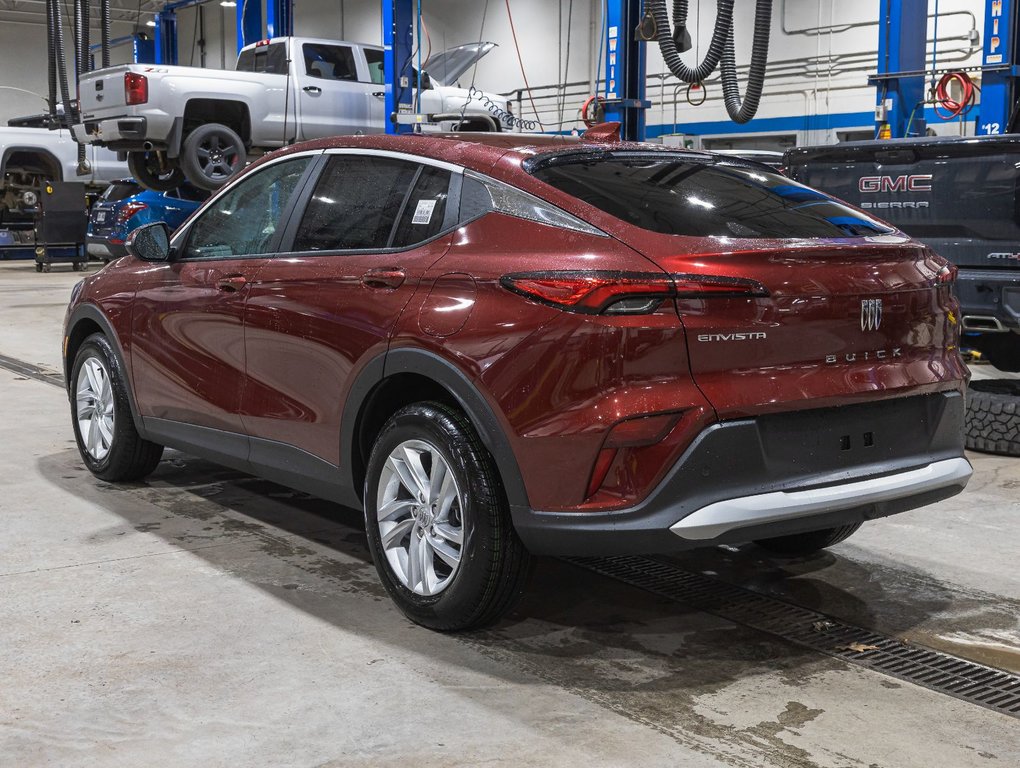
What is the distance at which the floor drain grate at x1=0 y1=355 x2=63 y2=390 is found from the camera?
29.7ft

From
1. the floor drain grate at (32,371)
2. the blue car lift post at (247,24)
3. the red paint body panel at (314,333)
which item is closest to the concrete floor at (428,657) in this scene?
the red paint body panel at (314,333)

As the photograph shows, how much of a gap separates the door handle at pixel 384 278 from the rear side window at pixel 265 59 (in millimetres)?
12769

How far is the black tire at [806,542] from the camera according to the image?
4.39 meters

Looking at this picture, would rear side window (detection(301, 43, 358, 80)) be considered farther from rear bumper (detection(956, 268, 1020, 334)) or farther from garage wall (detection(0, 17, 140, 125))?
garage wall (detection(0, 17, 140, 125))

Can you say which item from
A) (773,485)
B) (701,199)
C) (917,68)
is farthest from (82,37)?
(773,485)

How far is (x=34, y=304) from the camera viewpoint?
15117 millimetres

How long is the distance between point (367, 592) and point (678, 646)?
109 centimetres

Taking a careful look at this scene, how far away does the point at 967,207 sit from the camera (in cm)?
637

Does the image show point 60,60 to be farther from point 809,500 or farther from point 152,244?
point 809,500

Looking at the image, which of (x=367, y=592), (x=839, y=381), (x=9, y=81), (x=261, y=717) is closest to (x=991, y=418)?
(x=839, y=381)

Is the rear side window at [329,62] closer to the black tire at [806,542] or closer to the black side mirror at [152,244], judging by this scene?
the black side mirror at [152,244]

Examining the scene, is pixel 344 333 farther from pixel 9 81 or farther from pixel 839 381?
pixel 9 81

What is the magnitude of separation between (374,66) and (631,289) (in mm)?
14348

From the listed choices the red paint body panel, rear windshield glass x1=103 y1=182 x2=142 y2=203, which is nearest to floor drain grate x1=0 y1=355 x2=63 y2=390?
the red paint body panel
